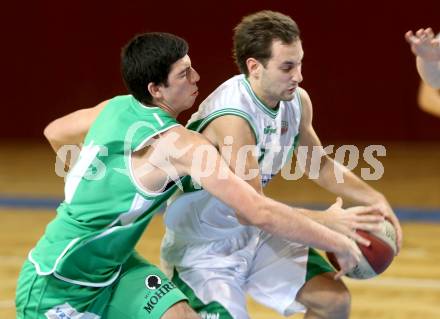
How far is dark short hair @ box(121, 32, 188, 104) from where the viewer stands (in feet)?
12.1

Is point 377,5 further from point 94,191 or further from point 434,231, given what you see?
point 94,191

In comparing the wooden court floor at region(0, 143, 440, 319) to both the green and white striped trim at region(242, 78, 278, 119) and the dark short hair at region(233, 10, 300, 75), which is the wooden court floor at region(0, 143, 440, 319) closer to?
the green and white striped trim at region(242, 78, 278, 119)

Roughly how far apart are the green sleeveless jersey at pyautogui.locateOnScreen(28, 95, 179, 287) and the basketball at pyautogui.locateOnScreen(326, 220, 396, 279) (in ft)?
2.75

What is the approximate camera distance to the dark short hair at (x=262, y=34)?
3934 millimetres

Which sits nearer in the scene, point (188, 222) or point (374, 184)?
point (188, 222)

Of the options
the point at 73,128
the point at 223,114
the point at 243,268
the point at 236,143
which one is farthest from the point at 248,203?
the point at 73,128

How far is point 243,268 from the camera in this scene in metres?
4.17

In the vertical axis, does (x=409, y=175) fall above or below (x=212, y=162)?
below

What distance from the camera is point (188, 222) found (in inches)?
164

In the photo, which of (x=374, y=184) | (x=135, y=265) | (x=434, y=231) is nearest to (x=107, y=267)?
(x=135, y=265)

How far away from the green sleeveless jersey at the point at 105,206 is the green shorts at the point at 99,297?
48mm

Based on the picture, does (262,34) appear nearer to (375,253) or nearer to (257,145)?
(257,145)

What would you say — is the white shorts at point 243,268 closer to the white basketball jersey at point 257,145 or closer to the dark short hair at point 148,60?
the white basketball jersey at point 257,145

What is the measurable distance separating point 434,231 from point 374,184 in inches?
89.5
